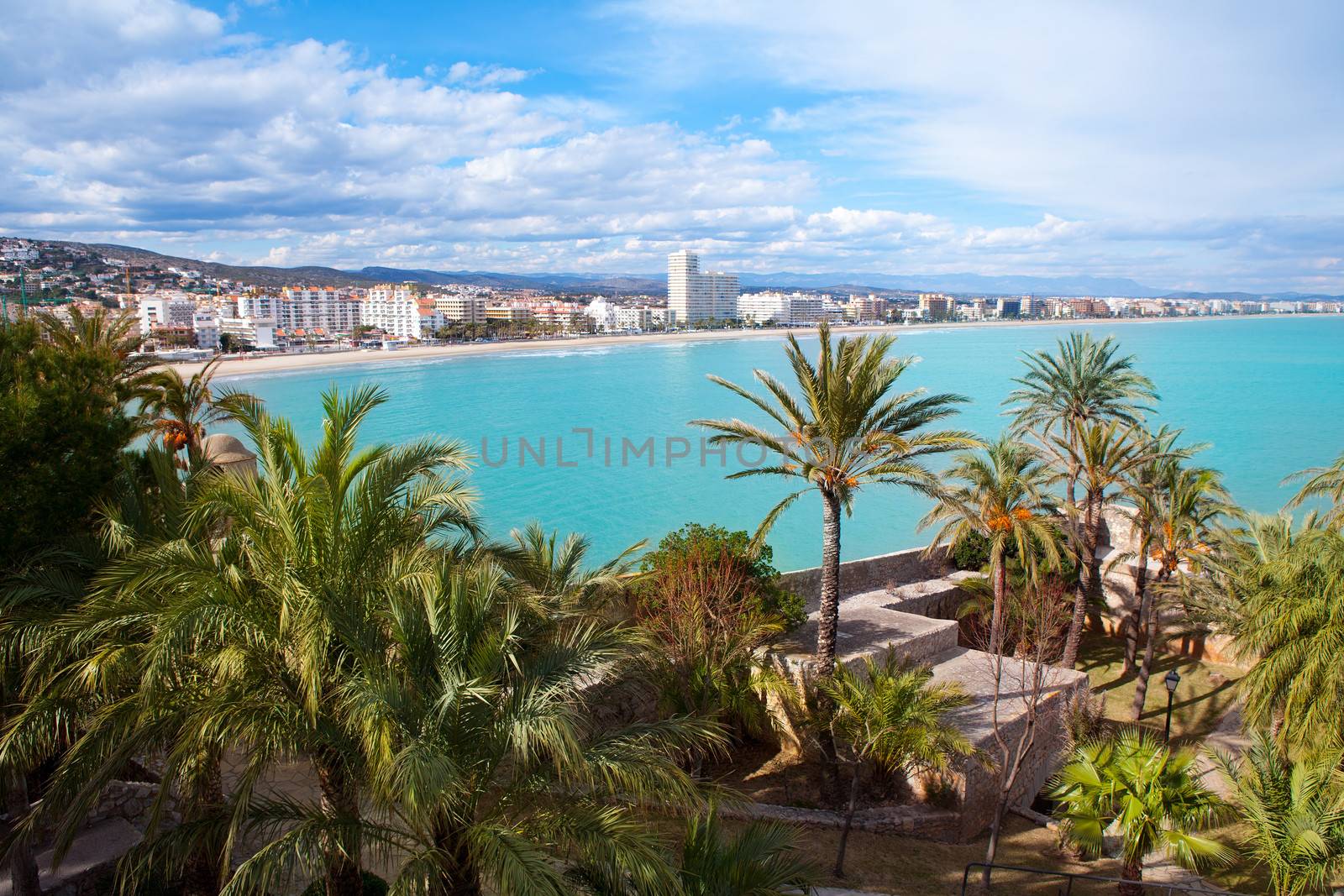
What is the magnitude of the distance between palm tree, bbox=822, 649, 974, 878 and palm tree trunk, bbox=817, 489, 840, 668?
108cm

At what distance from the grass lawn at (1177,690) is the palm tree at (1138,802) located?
6763mm

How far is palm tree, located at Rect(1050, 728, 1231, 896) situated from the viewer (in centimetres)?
789

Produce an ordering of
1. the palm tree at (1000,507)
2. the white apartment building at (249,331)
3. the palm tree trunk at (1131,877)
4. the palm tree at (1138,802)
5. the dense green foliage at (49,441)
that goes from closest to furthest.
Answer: the dense green foliage at (49,441), the palm tree at (1138,802), the palm tree trunk at (1131,877), the palm tree at (1000,507), the white apartment building at (249,331)

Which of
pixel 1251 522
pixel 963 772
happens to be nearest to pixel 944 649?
pixel 963 772

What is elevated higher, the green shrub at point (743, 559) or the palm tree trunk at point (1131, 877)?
the green shrub at point (743, 559)

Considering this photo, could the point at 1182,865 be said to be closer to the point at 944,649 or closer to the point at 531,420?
the point at 944,649

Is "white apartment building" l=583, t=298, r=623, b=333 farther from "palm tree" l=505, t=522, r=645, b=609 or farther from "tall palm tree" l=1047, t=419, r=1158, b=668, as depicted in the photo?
"palm tree" l=505, t=522, r=645, b=609

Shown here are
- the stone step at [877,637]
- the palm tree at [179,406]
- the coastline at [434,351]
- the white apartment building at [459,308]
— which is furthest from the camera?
the white apartment building at [459,308]

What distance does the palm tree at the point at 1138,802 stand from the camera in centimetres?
789

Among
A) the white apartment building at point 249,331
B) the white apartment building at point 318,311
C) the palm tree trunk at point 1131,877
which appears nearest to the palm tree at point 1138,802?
the palm tree trunk at point 1131,877

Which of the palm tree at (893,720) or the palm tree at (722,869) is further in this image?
the palm tree at (893,720)

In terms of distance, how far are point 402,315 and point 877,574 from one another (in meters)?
155

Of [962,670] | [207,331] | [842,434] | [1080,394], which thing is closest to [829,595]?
[842,434]

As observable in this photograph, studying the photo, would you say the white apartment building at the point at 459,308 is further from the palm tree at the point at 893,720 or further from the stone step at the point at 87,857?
the stone step at the point at 87,857
